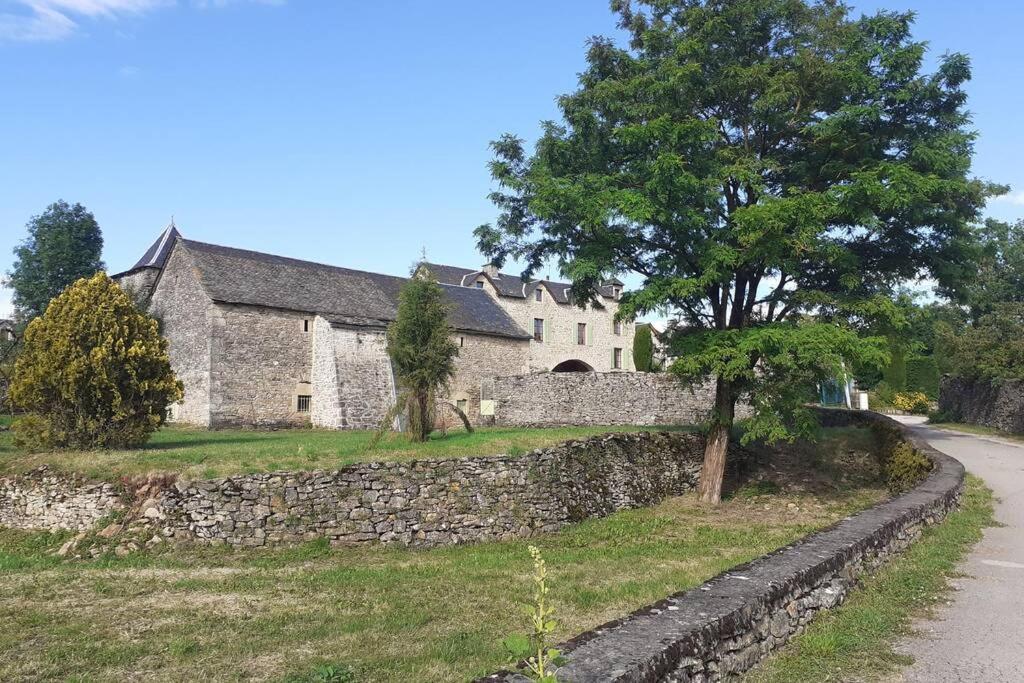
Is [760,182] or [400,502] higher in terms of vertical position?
[760,182]

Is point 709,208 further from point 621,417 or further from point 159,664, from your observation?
point 621,417

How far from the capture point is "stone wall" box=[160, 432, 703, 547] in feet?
37.2

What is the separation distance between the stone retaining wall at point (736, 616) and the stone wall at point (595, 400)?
21902 mm

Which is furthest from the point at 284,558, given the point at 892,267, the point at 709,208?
the point at 892,267

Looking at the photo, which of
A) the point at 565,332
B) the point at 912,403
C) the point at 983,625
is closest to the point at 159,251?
the point at 565,332

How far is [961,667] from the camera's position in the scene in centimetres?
527

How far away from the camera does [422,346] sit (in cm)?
1678

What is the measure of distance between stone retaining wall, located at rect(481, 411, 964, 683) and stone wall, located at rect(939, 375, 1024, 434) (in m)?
23.2

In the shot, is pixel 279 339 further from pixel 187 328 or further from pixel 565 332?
pixel 565 332

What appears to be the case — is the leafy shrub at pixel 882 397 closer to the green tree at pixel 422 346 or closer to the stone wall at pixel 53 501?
the green tree at pixel 422 346

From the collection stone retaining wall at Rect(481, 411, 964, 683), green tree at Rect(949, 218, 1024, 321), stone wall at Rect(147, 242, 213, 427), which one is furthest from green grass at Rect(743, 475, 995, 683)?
green tree at Rect(949, 218, 1024, 321)

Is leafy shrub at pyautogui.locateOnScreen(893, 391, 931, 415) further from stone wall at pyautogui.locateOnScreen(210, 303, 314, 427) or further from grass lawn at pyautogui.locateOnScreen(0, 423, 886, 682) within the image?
stone wall at pyautogui.locateOnScreen(210, 303, 314, 427)

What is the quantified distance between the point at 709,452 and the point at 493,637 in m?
10.4

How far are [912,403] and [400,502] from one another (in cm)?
4226
